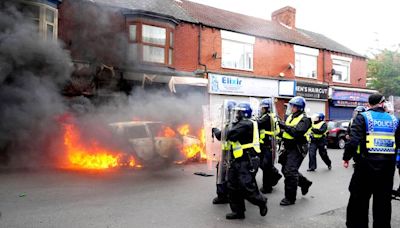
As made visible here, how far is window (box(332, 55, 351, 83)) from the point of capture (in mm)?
21422

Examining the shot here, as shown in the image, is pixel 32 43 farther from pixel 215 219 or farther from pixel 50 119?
pixel 215 219

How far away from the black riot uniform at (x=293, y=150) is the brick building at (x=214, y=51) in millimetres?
8453

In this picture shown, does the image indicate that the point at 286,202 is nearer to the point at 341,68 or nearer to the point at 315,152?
the point at 315,152

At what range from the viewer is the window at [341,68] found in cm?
2142

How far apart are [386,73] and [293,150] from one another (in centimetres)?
2465

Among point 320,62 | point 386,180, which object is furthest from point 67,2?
point 320,62

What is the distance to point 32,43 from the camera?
32.2ft

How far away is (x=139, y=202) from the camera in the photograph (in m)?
5.38

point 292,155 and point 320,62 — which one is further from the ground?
point 320,62

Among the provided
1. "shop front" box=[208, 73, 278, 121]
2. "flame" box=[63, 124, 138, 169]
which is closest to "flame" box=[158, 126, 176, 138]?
"flame" box=[63, 124, 138, 169]

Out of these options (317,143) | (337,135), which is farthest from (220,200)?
(337,135)

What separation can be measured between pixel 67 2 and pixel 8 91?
4.81 meters

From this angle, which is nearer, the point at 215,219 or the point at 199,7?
the point at 215,219

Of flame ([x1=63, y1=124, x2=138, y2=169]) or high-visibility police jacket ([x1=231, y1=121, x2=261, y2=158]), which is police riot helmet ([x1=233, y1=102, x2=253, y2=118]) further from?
flame ([x1=63, y1=124, x2=138, y2=169])
